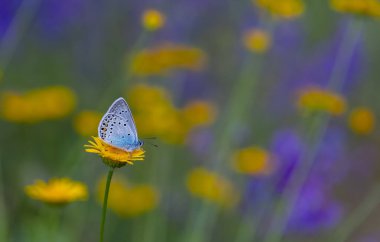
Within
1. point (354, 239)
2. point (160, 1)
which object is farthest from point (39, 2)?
point (354, 239)

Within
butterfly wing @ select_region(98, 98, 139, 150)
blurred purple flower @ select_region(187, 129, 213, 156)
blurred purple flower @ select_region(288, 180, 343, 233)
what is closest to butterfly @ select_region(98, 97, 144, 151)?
butterfly wing @ select_region(98, 98, 139, 150)

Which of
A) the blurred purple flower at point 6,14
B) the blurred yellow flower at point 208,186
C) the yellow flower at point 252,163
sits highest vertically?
the blurred purple flower at point 6,14

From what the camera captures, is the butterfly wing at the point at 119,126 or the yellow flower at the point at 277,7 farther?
the yellow flower at the point at 277,7

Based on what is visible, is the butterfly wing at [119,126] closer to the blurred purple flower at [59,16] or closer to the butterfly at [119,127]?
the butterfly at [119,127]

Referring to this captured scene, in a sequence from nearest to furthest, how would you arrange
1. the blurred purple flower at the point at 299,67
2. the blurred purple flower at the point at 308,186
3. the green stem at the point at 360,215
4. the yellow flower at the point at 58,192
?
the yellow flower at the point at 58,192 → the green stem at the point at 360,215 → the blurred purple flower at the point at 308,186 → the blurred purple flower at the point at 299,67

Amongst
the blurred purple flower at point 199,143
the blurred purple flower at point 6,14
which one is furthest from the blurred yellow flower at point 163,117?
the blurred purple flower at point 199,143

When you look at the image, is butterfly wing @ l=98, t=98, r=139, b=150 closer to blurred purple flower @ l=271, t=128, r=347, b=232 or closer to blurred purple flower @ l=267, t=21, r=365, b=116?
blurred purple flower @ l=271, t=128, r=347, b=232

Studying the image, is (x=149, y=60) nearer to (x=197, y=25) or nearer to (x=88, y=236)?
(x=88, y=236)
